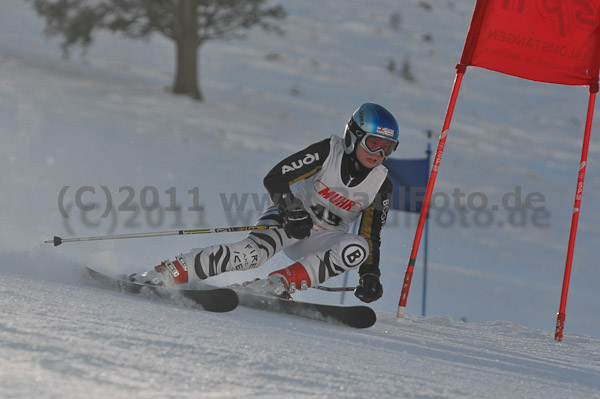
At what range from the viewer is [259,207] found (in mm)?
11586

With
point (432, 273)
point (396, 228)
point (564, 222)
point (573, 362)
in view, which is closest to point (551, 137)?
point (564, 222)

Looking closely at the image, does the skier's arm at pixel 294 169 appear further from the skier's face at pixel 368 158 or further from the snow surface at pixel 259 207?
the snow surface at pixel 259 207

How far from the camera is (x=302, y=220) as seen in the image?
169 inches

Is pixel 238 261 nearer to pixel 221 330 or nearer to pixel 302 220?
pixel 302 220

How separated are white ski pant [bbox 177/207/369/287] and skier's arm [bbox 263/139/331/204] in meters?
0.28

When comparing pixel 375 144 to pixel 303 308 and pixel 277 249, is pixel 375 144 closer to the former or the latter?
pixel 277 249

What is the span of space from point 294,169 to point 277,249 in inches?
21.1

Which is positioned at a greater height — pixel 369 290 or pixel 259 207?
pixel 259 207

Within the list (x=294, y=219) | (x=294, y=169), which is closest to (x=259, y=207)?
(x=294, y=169)

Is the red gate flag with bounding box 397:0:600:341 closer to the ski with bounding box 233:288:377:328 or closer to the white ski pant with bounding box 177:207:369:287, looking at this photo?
the white ski pant with bounding box 177:207:369:287

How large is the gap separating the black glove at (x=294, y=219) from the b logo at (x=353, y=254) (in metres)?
0.28

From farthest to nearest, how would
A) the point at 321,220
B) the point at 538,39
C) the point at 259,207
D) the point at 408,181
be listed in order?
the point at 259,207 < the point at 408,181 < the point at 538,39 < the point at 321,220

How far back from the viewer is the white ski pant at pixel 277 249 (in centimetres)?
424

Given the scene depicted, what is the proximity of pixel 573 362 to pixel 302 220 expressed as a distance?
1702 mm
